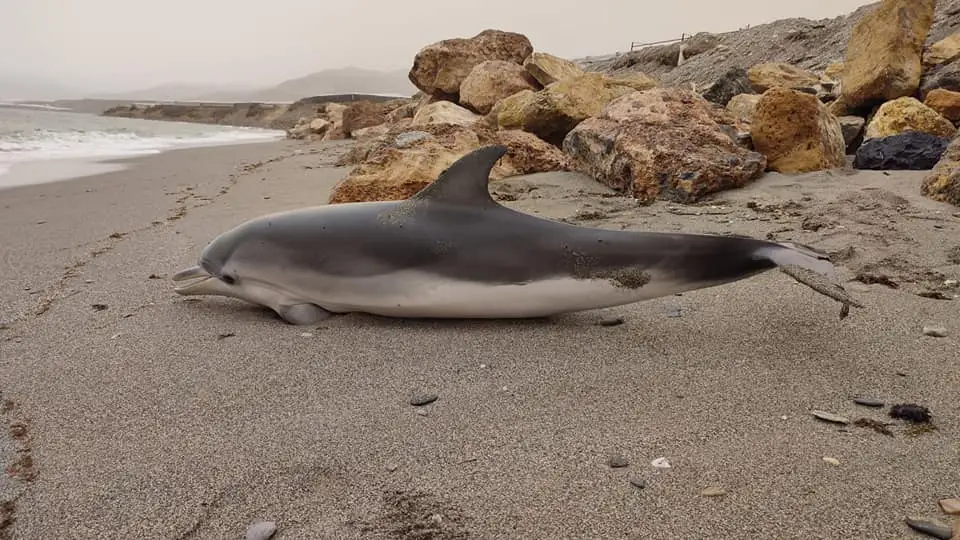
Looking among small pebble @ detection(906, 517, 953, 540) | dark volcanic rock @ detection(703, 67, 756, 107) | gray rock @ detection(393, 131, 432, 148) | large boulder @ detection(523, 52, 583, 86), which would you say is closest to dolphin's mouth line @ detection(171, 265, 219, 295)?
small pebble @ detection(906, 517, 953, 540)

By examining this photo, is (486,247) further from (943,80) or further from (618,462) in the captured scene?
(943,80)

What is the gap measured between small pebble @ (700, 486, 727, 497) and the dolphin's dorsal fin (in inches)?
63.9

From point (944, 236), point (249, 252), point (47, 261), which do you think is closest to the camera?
point (249, 252)

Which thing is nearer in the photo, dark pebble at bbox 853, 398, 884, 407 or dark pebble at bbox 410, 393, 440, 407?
dark pebble at bbox 853, 398, 884, 407

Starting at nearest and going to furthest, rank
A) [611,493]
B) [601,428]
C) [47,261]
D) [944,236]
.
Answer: [611,493] < [601,428] < [944,236] < [47,261]

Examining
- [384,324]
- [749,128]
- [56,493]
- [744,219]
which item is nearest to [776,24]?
[749,128]

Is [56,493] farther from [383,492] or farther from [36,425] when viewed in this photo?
[383,492]

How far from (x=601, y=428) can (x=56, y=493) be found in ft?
5.04

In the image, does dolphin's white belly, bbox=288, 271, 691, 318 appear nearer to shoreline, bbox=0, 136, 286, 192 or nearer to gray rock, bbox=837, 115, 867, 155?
gray rock, bbox=837, 115, 867, 155

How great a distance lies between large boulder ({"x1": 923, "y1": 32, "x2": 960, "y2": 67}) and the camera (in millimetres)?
8930

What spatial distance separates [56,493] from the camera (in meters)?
1.74

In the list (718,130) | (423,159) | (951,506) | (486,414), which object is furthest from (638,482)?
(718,130)

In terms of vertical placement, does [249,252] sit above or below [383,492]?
above

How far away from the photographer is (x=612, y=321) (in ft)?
9.60
